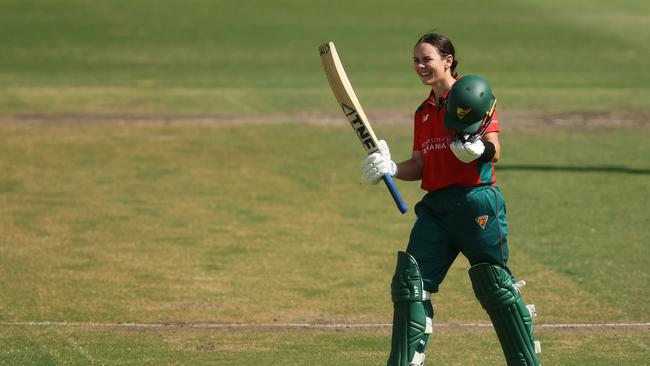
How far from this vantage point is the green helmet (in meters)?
7.04

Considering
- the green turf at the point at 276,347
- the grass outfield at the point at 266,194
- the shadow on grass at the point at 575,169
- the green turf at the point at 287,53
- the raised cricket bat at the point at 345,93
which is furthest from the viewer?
the green turf at the point at 287,53

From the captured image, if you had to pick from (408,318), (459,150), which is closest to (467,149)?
(459,150)

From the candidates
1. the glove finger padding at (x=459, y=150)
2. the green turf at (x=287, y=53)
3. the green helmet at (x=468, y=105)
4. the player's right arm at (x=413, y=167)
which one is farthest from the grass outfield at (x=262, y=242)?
the green turf at (x=287, y=53)

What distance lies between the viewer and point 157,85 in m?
24.4

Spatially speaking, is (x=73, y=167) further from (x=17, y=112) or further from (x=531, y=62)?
(x=531, y=62)

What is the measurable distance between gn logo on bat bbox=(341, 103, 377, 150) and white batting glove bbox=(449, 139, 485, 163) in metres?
0.66

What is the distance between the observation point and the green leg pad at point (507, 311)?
7.31 metres

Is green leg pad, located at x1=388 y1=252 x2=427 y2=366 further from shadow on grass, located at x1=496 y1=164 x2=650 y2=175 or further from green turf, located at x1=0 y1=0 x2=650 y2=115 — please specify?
green turf, located at x1=0 y1=0 x2=650 y2=115

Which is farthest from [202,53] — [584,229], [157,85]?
[584,229]

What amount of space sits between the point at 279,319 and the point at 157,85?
15.1 m

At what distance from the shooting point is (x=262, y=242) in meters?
12.6

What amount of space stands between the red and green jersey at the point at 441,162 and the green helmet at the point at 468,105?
0.68 feet

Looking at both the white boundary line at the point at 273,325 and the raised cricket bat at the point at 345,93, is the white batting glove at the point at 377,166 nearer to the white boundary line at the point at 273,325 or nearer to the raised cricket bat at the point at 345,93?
the raised cricket bat at the point at 345,93

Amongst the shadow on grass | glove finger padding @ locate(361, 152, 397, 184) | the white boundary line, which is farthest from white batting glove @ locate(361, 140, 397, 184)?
the shadow on grass
